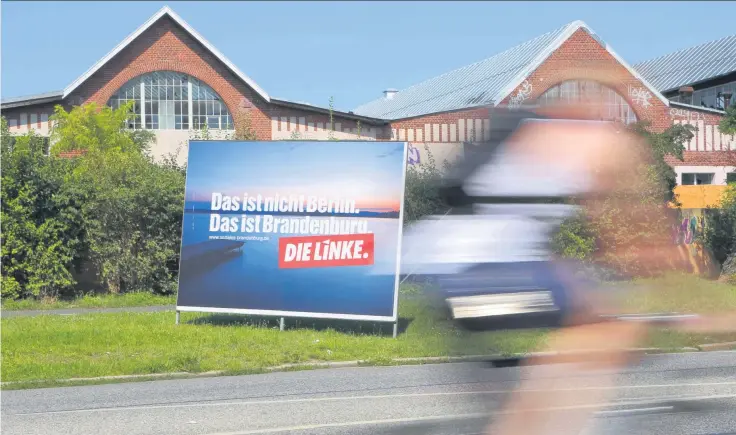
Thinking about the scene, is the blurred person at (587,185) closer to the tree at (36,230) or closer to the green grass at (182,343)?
the green grass at (182,343)

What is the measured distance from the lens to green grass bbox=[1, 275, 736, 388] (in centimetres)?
1153

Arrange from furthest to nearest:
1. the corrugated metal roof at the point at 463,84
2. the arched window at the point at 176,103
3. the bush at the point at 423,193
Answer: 1. the corrugated metal roof at the point at 463,84
2. the arched window at the point at 176,103
3. the bush at the point at 423,193

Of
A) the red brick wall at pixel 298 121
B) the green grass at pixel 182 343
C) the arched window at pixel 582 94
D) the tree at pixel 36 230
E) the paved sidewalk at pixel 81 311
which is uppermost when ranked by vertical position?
the red brick wall at pixel 298 121

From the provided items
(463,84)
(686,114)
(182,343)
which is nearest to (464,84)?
(463,84)

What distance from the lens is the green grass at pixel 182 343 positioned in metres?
11.5

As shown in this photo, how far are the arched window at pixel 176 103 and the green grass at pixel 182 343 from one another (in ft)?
70.1

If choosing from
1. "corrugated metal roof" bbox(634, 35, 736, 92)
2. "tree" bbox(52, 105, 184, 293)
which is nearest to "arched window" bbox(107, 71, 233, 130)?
"tree" bbox(52, 105, 184, 293)

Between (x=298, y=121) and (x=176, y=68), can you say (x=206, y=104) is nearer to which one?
(x=176, y=68)

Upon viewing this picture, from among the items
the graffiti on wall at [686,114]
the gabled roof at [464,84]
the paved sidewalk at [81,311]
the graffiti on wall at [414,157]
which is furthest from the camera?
the gabled roof at [464,84]

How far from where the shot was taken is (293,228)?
46.2ft

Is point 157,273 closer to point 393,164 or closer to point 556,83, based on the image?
point 393,164

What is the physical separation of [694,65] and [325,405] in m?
43.0

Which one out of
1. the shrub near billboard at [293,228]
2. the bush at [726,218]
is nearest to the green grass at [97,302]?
the shrub near billboard at [293,228]

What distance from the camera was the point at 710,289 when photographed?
11.7 feet
